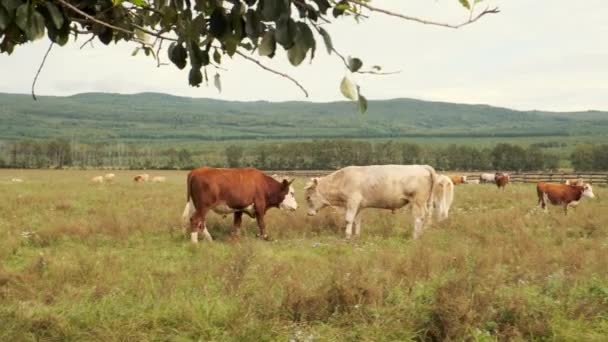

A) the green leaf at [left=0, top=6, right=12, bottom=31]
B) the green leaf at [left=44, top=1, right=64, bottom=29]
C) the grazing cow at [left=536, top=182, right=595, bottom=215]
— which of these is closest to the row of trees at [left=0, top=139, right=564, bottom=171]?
the grazing cow at [left=536, top=182, right=595, bottom=215]

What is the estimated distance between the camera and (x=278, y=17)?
2.32 m

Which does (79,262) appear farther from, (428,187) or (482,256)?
(428,187)

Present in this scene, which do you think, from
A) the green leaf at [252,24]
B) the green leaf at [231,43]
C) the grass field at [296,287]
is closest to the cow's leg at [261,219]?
the grass field at [296,287]

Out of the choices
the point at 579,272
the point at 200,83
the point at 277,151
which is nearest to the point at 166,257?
the point at 579,272

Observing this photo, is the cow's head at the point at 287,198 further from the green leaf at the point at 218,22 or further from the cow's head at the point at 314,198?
the green leaf at the point at 218,22

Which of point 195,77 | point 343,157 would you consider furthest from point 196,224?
point 343,157

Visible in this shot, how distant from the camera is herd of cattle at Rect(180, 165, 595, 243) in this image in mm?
12633

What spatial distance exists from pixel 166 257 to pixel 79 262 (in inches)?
86.6

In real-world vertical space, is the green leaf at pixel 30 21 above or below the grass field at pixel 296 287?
above

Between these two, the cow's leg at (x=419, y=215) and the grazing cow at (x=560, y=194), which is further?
the grazing cow at (x=560, y=194)

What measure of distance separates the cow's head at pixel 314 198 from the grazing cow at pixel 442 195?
2.75 meters

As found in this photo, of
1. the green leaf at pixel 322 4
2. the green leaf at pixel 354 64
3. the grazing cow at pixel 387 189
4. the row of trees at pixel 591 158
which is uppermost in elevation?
the green leaf at pixel 322 4

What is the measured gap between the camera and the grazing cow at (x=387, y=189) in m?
13.6

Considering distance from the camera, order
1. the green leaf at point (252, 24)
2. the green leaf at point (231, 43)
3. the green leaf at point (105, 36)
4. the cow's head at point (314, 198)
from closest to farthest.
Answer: the green leaf at point (252, 24) < the green leaf at point (231, 43) < the green leaf at point (105, 36) < the cow's head at point (314, 198)
